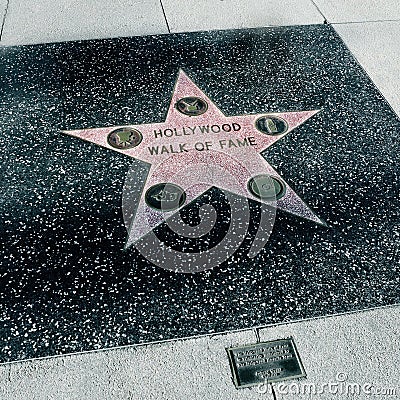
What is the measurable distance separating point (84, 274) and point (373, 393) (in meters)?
0.82

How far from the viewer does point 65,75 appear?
2.44m

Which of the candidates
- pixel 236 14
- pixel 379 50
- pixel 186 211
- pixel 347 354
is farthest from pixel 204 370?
pixel 236 14

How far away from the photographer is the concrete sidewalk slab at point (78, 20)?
8.89 ft

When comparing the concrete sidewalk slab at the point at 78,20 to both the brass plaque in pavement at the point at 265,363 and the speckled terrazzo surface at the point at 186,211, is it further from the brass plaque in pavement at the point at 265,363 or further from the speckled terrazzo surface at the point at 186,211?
the brass plaque in pavement at the point at 265,363

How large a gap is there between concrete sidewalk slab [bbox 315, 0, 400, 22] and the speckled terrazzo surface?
0.23 metres

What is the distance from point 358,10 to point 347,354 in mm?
2047

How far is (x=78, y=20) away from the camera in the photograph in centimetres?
282

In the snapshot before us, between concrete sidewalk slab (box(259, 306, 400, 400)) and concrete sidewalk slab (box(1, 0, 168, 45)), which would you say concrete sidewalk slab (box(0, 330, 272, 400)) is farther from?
concrete sidewalk slab (box(1, 0, 168, 45))

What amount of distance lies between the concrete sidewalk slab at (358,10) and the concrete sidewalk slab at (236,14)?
0.07 m

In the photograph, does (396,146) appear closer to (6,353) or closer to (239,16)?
(239,16)

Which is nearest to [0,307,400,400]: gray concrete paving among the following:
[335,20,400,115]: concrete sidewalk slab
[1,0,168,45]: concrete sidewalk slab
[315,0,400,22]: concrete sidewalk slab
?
[335,20,400,115]: concrete sidewalk slab

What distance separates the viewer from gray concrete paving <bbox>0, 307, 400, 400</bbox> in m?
1.39

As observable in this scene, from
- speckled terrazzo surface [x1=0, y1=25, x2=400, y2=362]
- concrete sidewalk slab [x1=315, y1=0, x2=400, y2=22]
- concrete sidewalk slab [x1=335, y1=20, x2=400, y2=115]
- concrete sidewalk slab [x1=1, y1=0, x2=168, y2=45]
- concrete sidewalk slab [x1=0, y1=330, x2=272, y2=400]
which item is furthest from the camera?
concrete sidewalk slab [x1=315, y1=0, x2=400, y2=22]

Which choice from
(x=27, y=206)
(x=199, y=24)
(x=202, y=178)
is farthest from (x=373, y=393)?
(x=199, y=24)
